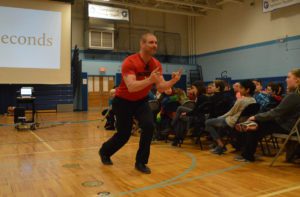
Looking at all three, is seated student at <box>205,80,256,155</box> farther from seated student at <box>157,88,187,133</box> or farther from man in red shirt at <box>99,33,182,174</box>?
man in red shirt at <box>99,33,182,174</box>

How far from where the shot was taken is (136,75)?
11.8ft

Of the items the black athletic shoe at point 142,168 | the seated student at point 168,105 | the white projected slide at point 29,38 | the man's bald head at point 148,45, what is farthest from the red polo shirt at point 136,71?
the white projected slide at point 29,38

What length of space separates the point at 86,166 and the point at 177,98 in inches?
96.2

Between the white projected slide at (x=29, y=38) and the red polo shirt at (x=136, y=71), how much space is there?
7.60 m

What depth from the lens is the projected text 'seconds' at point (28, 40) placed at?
33.2 feet

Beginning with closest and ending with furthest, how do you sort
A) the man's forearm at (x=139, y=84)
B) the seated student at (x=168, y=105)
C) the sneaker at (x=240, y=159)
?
1. the man's forearm at (x=139, y=84)
2. the sneaker at (x=240, y=159)
3. the seated student at (x=168, y=105)

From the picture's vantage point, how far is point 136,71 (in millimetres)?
3576

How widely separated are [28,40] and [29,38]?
0.08 m

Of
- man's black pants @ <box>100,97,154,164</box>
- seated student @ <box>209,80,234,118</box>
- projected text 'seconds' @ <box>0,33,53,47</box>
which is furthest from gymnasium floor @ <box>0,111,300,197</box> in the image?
projected text 'seconds' @ <box>0,33,53,47</box>

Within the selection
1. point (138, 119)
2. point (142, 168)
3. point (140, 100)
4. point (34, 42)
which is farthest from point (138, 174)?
point (34, 42)

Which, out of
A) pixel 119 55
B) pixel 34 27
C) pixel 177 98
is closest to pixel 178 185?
pixel 177 98

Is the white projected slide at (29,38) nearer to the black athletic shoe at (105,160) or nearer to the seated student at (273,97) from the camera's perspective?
the black athletic shoe at (105,160)

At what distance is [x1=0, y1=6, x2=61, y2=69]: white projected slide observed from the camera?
10086 mm

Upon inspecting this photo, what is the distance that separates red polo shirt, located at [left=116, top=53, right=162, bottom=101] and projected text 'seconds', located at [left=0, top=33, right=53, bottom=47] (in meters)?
7.69
